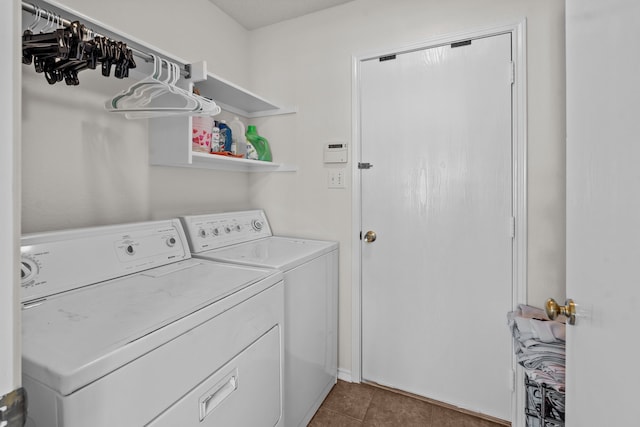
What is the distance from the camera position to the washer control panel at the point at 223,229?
1.62m

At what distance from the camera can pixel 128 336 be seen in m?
0.72

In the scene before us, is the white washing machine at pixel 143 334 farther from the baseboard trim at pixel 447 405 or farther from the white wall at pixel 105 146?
the baseboard trim at pixel 447 405

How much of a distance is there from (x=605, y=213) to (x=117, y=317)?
119cm

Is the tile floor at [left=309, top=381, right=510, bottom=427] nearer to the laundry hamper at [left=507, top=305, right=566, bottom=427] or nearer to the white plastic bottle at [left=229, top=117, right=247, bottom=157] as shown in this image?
the laundry hamper at [left=507, top=305, right=566, bottom=427]

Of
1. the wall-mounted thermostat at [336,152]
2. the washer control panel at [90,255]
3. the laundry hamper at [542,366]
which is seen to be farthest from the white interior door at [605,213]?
the washer control panel at [90,255]

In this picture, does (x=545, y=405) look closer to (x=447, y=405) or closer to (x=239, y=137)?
(x=447, y=405)

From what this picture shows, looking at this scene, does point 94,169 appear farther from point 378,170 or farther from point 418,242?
point 418,242

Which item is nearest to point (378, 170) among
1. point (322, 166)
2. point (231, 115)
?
point (322, 166)

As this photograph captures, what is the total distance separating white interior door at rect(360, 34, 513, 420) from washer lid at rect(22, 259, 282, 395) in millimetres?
955

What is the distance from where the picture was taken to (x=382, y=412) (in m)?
1.75

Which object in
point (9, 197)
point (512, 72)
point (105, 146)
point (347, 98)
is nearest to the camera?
point (9, 197)

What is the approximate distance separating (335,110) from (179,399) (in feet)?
5.91

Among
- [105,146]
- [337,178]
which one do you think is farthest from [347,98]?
[105,146]

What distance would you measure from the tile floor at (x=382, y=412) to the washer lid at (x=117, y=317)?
41.3 inches
